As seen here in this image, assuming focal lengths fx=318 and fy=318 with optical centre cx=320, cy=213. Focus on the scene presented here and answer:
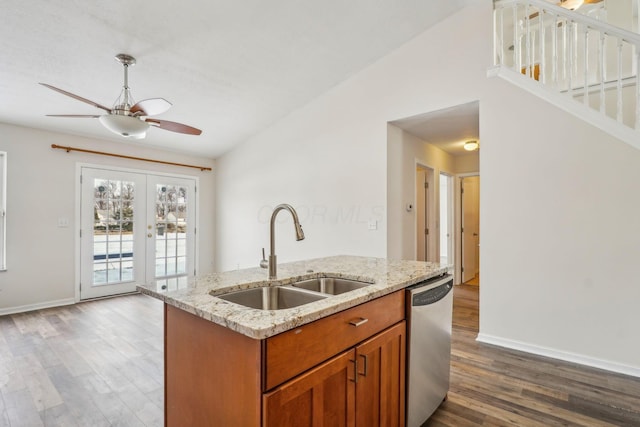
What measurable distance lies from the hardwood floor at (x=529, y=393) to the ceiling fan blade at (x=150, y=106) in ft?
9.67

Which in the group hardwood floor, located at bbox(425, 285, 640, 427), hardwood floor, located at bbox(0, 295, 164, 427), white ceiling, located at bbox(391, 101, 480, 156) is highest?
white ceiling, located at bbox(391, 101, 480, 156)

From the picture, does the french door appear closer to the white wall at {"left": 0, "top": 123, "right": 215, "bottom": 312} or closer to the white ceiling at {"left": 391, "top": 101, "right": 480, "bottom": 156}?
the white wall at {"left": 0, "top": 123, "right": 215, "bottom": 312}

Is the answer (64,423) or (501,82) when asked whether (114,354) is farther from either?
(501,82)

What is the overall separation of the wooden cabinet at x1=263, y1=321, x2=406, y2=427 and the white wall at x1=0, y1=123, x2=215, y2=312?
4749 millimetres

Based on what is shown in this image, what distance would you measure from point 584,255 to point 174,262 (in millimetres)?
5593

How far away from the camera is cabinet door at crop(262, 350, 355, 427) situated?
100 centimetres

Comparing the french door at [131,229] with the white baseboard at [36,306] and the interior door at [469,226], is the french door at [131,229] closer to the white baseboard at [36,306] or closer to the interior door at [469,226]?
the white baseboard at [36,306]

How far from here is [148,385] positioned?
2283mm

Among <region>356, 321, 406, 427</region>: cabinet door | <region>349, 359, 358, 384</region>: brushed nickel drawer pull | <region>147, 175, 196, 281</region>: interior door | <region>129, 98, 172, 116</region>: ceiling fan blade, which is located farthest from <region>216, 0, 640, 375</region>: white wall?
<region>147, 175, 196, 281</region>: interior door

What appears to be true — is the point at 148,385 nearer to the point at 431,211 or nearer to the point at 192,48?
the point at 192,48

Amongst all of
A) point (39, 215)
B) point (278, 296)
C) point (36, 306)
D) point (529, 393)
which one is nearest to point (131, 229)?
point (39, 215)

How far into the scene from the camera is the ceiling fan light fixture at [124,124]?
2443 mm

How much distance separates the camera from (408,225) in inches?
165

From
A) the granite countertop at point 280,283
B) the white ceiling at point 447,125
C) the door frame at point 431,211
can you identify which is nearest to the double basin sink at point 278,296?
the granite countertop at point 280,283
